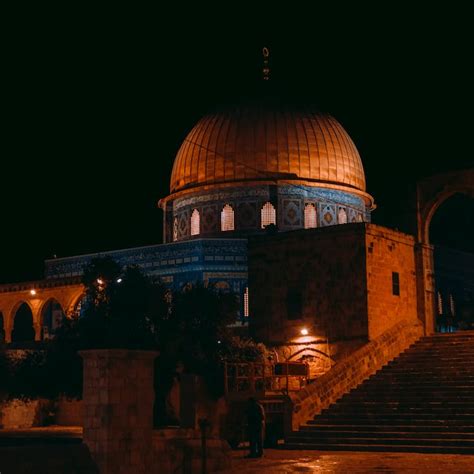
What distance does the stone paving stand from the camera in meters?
13.6

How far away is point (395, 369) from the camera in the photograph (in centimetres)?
2148

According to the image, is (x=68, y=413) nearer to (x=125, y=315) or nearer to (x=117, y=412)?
(x=125, y=315)

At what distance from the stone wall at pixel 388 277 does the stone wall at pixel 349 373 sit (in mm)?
710

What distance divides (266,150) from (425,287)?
10732 mm

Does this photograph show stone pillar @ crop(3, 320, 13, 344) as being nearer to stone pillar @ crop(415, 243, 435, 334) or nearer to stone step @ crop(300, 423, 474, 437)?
stone pillar @ crop(415, 243, 435, 334)

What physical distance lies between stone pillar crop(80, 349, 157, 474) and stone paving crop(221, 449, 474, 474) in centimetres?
191

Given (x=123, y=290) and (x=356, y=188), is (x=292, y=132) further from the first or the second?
(x=123, y=290)

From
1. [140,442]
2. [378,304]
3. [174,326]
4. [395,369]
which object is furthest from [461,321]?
[140,442]

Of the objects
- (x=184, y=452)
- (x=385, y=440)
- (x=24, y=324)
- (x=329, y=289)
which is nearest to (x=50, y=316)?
(x=24, y=324)

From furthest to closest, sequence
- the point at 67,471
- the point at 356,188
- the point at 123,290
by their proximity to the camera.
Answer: the point at 356,188, the point at 123,290, the point at 67,471

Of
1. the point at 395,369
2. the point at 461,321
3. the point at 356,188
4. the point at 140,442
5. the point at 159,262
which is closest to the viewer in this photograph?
the point at 140,442

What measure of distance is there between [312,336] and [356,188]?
40.8 ft

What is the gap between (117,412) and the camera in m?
12.6

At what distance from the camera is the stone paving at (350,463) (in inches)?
537
